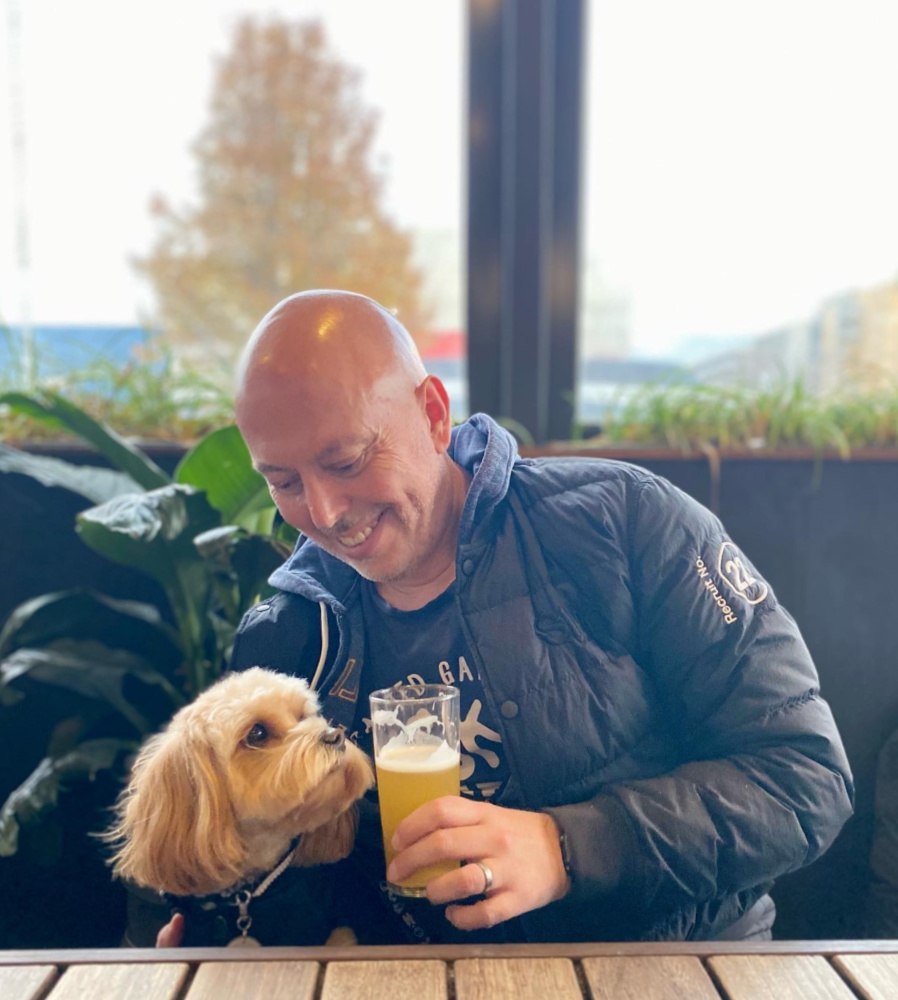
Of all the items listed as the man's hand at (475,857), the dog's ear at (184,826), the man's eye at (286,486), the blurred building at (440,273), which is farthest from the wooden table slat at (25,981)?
the blurred building at (440,273)

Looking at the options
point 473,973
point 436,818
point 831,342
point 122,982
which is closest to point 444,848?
point 436,818

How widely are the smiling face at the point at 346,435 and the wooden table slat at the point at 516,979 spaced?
0.51 m

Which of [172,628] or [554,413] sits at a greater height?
[554,413]

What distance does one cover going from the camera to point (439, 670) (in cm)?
128

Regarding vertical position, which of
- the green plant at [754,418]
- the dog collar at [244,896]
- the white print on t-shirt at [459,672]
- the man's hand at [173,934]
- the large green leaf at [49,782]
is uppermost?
the green plant at [754,418]

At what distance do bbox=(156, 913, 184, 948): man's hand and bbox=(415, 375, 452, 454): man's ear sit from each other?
742 mm

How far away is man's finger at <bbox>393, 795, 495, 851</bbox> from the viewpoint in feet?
3.39

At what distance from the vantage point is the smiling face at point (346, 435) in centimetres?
117

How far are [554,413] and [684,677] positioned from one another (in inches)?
62.9

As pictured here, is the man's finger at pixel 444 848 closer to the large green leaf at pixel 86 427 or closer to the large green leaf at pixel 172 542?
the large green leaf at pixel 172 542

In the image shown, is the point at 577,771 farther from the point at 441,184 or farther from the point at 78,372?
the point at 441,184

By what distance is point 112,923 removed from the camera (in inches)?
80.3

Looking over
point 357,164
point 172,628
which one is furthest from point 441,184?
point 172,628

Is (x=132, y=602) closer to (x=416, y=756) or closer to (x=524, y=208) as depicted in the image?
(x=416, y=756)
